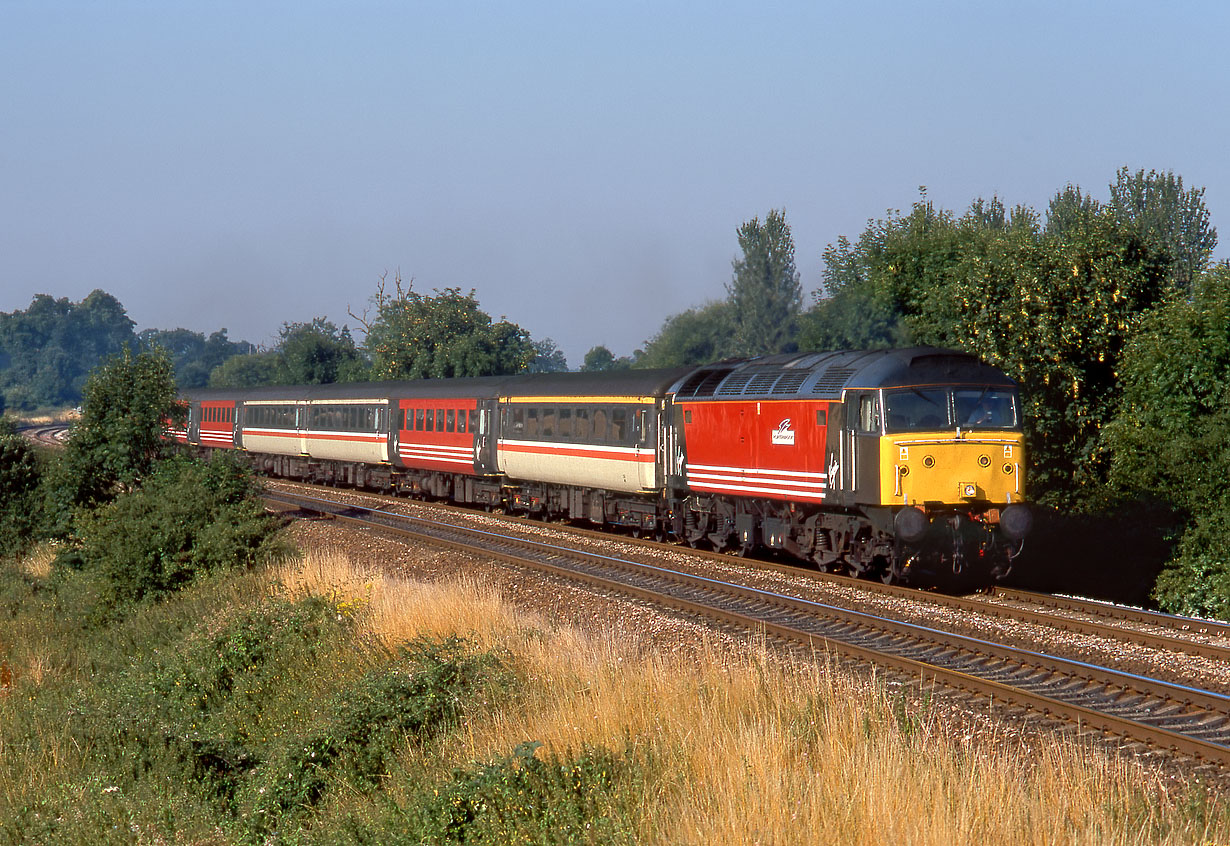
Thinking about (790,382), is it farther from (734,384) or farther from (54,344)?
(54,344)

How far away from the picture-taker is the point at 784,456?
64.6 feet

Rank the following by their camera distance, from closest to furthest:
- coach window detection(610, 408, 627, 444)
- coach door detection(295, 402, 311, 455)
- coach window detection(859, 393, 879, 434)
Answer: coach window detection(859, 393, 879, 434) → coach window detection(610, 408, 627, 444) → coach door detection(295, 402, 311, 455)

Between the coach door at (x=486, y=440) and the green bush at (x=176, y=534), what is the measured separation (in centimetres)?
724

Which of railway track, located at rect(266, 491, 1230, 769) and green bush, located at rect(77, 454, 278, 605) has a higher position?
green bush, located at rect(77, 454, 278, 605)

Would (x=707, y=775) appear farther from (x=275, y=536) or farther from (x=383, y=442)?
(x=383, y=442)

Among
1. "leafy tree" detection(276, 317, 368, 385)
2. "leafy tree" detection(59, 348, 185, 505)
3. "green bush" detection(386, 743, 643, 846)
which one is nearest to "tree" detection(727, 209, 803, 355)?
"leafy tree" detection(276, 317, 368, 385)

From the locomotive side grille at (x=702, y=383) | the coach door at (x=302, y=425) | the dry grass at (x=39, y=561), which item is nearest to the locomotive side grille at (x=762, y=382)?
the locomotive side grille at (x=702, y=383)

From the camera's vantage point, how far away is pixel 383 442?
38719 mm

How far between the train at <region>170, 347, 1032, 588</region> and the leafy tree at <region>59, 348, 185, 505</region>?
788 cm

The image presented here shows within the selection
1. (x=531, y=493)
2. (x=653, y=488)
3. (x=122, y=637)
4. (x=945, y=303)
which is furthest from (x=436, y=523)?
(x=945, y=303)

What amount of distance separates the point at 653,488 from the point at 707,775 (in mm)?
16578

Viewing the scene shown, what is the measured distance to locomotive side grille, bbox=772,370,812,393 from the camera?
19.8 m

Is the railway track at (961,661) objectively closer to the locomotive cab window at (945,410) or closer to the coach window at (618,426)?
the locomotive cab window at (945,410)

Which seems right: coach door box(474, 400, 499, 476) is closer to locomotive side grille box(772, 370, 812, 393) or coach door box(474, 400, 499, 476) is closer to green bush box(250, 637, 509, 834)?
locomotive side grille box(772, 370, 812, 393)
